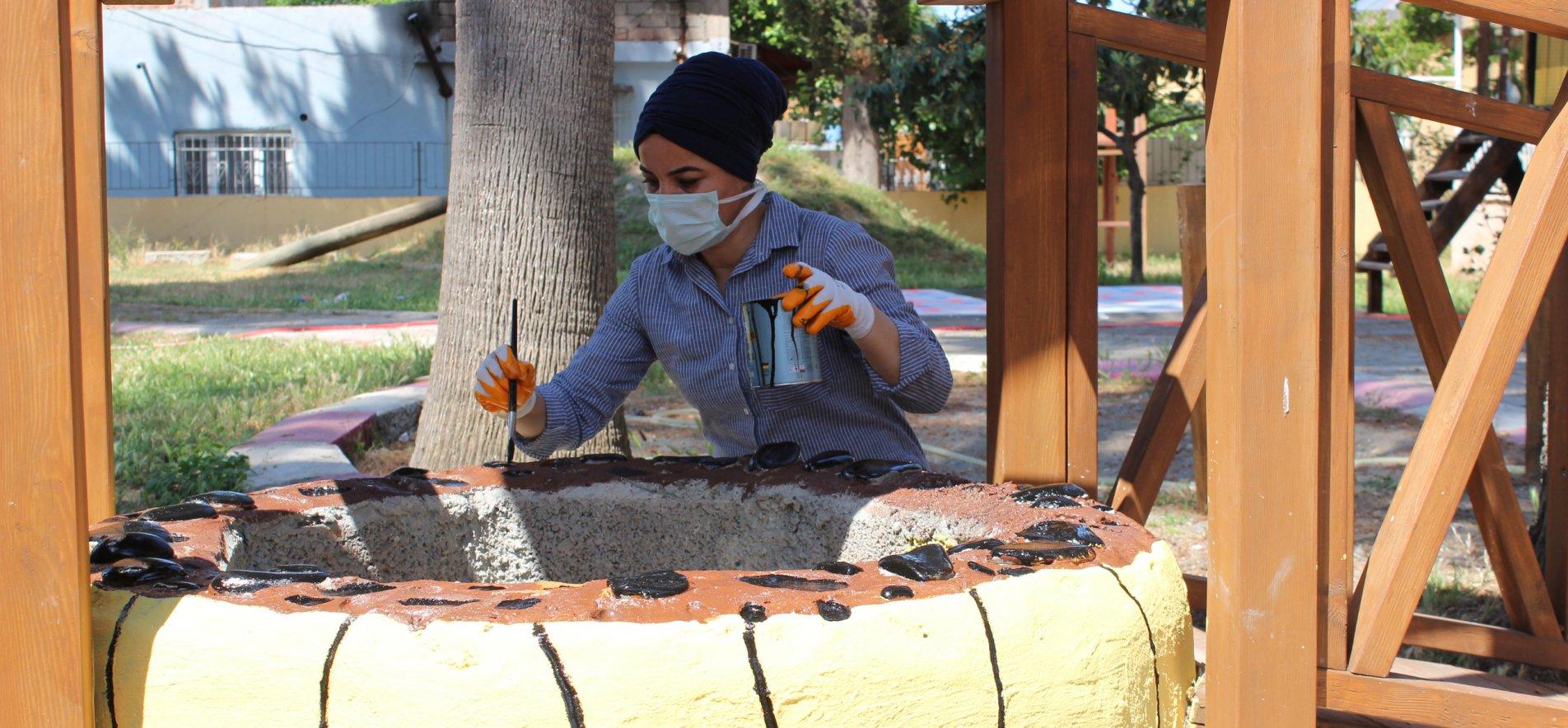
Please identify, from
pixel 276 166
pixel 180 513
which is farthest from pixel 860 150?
pixel 180 513

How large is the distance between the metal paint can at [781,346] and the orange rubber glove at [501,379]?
1.40ft

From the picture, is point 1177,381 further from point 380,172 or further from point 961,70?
point 380,172

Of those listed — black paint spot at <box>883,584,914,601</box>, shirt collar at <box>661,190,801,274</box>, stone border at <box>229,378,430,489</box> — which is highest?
shirt collar at <box>661,190,801,274</box>

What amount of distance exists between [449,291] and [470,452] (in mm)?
496

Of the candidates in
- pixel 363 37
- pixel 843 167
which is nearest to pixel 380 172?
pixel 363 37

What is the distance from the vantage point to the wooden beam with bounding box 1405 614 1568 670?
292 cm

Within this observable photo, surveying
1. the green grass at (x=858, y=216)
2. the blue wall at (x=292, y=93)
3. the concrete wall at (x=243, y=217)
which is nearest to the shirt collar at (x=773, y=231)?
the green grass at (x=858, y=216)

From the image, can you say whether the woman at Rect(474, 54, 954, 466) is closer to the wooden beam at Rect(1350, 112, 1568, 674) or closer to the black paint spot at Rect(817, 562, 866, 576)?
the black paint spot at Rect(817, 562, 866, 576)

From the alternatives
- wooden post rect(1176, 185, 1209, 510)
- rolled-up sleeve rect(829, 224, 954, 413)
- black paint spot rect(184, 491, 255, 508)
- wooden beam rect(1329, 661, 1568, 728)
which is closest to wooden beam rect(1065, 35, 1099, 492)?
rolled-up sleeve rect(829, 224, 954, 413)

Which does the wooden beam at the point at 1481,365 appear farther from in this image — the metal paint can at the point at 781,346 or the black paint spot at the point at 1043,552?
the metal paint can at the point at 781,346

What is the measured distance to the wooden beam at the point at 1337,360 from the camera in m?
1.72

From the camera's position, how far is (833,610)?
1.50 metres

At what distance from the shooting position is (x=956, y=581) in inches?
63.4

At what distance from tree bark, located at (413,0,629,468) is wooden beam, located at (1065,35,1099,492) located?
1980mm
